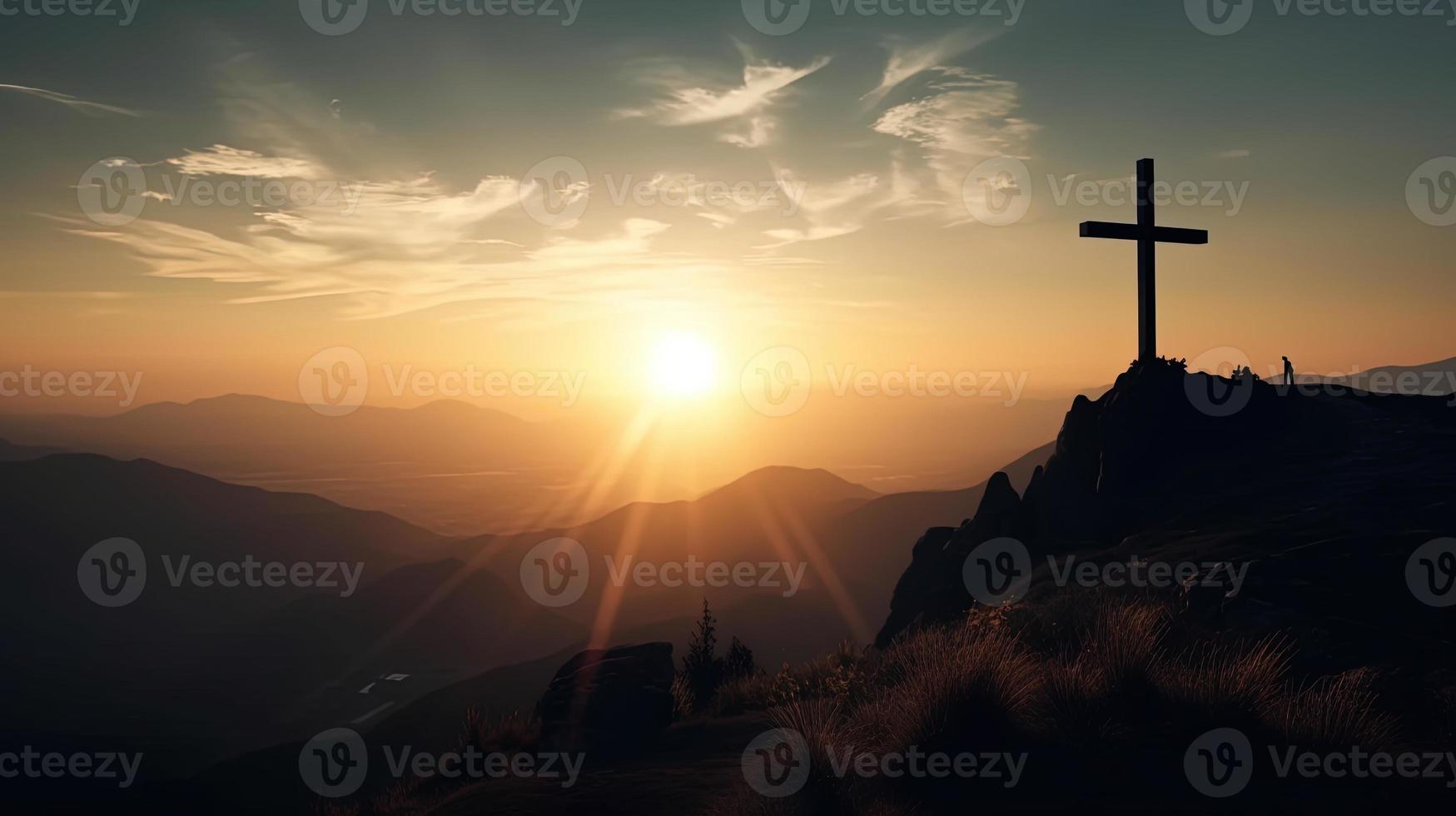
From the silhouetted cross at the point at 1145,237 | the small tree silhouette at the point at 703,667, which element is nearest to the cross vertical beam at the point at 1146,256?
the silhouetted cross at the point at 1145,237

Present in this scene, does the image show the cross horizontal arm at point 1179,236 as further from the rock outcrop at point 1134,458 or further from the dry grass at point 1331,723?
the dry grass at point 1331,723

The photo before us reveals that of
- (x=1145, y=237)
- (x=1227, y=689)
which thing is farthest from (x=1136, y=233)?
(x=1227, y=689)

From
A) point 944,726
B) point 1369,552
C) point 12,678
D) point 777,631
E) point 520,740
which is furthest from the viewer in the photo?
point 12,678

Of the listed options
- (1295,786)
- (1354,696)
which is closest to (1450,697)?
(1354,696)

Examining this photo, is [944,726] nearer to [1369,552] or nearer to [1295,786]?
[1295,786]

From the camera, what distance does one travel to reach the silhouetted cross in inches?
736

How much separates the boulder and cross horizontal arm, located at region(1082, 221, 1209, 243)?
41.7 feet

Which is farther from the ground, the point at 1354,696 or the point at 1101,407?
the point at 1101,407

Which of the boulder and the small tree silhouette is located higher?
the boulder

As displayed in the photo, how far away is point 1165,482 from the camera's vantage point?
18031mm

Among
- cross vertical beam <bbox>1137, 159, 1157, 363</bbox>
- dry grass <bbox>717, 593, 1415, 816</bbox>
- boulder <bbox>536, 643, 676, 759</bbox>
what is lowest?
boulder <bbox>536, 643, 676, 759</bbox>

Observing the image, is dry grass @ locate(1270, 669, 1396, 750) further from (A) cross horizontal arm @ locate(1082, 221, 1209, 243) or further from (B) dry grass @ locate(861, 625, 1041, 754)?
(A) cross horizontal arm @ locate(1082, 221, 1209, 243)

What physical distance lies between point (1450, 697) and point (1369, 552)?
16.6 feet

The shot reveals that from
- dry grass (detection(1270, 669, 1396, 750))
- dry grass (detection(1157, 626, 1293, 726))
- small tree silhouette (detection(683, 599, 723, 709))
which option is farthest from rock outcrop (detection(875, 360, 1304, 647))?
dry grass (detection(1270, 669, 1396, 750))
